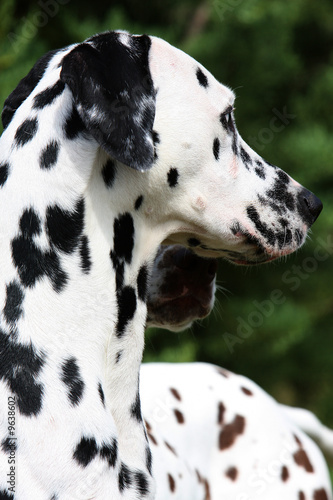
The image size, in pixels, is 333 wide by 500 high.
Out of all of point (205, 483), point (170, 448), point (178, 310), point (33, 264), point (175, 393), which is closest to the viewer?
point (33, 264)

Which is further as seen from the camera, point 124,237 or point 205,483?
point 205,483

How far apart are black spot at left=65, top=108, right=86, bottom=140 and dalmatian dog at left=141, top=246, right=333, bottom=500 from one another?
0.79m

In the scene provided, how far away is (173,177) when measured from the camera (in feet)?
7.33

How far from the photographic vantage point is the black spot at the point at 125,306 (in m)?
2.20

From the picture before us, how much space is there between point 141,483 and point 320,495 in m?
1.46

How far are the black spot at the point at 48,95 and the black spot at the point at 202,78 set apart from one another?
17.9 inches

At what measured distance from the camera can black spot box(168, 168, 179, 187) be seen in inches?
87.5

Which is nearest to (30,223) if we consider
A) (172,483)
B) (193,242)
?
(193,242)

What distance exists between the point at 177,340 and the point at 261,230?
436 centimetres

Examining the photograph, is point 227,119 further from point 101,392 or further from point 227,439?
point 227,439

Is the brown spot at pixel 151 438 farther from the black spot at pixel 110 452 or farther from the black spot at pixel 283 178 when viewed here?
the black spot at pixel 283 178

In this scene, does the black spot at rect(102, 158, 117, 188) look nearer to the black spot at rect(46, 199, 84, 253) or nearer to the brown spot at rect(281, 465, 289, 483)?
the black spot at rect(46, 199, 84, 253)

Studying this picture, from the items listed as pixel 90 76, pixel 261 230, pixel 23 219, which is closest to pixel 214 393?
pixel 261 230

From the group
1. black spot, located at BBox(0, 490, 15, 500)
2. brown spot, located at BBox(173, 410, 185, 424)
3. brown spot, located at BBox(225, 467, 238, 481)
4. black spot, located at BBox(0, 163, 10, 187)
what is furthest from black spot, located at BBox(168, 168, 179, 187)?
brown spot, located at BBox(225, 467, 238, 481)
